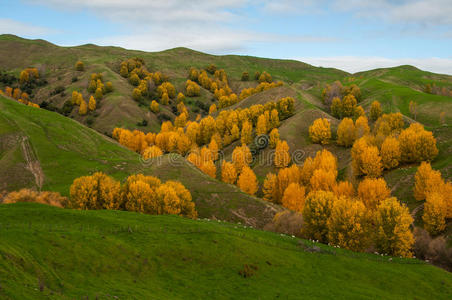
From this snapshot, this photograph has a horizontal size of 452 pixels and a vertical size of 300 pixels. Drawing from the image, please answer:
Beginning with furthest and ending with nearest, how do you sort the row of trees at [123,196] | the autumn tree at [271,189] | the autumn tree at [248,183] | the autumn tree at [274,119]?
the autumn tree at [274,119]
the autumn tree at [248,183]
the autumn tree at [271,189]
the row of trees at [123,196]

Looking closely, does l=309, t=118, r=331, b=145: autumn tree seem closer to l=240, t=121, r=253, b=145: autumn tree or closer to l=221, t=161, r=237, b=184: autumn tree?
l=240, t=121, r=253, b=145: autumn tree

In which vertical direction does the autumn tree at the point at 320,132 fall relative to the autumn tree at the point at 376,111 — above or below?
below

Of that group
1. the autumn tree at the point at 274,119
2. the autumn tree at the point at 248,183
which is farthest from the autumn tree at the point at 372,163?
the autumn tree at the point at 274,119

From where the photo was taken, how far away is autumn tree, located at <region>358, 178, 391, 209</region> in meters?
91.2

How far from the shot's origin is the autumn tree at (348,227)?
191 ft

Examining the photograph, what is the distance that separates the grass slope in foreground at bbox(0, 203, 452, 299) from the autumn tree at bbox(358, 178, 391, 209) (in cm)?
4357

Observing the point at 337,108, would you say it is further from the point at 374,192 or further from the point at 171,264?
the point at 171,264

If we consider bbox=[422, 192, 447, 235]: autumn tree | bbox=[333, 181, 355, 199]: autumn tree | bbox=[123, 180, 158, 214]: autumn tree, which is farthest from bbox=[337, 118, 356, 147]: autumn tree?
bbox=[123, 180, 158, 214]: autumn tree

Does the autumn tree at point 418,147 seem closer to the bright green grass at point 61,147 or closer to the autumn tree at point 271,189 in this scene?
the autumn tree at point 271,189

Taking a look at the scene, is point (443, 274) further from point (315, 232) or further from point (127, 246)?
point (127, 246)

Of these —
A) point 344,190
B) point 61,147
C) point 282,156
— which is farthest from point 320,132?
point 61,147

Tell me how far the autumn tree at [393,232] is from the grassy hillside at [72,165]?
1379 inches

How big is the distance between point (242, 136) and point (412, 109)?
10804cm

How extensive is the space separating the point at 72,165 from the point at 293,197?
7456cm
